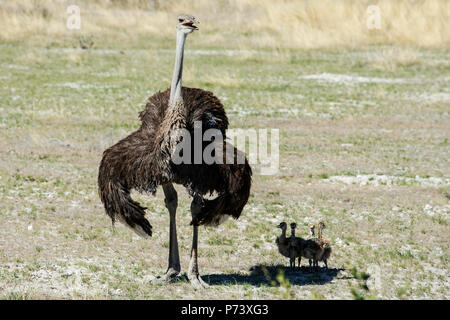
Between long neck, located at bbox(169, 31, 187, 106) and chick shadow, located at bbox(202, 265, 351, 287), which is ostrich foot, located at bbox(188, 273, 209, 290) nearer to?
chick shadow, located at bbox(202, 265, 351, 287)

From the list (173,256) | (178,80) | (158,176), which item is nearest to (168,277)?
(173,256)

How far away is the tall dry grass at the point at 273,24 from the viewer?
32.0 meters

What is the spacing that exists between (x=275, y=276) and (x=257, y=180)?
4.58 metres

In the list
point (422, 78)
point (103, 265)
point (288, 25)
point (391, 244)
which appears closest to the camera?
point (103, 265)

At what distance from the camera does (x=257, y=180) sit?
43.6 feet

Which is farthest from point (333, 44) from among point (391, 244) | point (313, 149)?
point (391, 244)

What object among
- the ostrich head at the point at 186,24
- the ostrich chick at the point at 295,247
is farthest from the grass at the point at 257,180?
the ostrich head at the point at 186,24

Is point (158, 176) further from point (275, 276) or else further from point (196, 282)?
point (275, 276)

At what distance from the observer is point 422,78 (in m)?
24.8

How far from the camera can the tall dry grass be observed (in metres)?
32.0

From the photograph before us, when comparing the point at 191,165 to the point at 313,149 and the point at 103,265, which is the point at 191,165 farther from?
the point at 313,149

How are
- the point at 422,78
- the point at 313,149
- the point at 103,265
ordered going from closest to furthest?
the point at 103,265, the point at 313,149, the point at 422,78

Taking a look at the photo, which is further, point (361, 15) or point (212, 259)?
point (361, 15)

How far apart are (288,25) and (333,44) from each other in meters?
4.15
